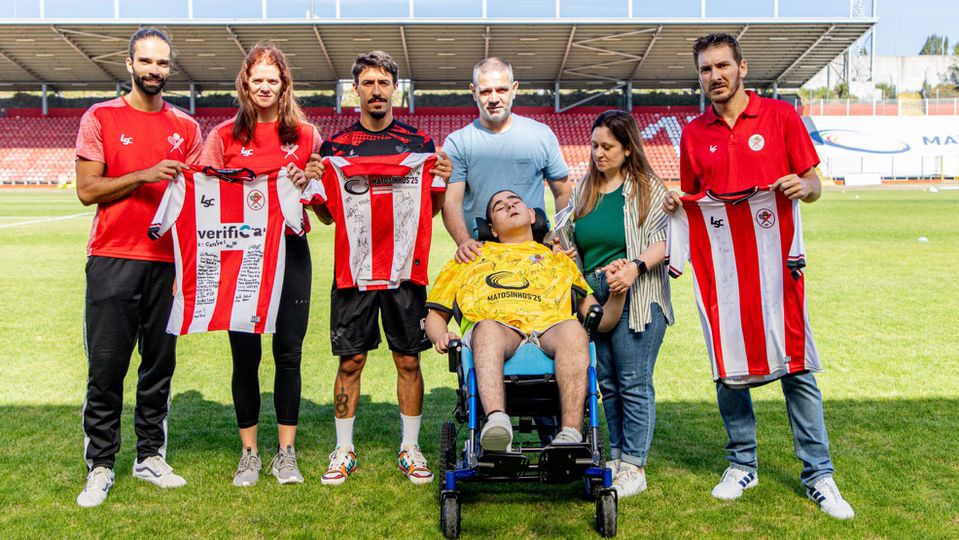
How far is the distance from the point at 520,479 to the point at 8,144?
49849 millimetres

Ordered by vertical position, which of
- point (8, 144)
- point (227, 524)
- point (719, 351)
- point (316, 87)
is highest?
point (316, 87)

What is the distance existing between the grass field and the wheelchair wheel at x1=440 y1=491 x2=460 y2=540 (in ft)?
0.29

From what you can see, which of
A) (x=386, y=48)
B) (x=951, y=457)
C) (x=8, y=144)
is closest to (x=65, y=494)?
(x=951, y=457)

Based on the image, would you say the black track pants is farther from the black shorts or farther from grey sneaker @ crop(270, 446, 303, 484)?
the black shorts

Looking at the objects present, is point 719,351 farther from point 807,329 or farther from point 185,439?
point 185,439

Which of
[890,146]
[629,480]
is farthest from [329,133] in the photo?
[629,480]

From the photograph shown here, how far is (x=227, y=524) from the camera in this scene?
12.7 feet

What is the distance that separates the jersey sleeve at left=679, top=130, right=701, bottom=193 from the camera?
4.27 meters

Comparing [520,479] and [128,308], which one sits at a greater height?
[128,308]

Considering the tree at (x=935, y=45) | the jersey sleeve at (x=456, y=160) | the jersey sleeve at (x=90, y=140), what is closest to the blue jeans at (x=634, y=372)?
the jersey sleeve at (x=456, y=160)

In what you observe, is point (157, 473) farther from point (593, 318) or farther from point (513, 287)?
point (593, 318)

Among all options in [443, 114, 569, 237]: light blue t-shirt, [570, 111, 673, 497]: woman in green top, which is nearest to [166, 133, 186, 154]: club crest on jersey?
[443, 114, 569, 237]: light blue t-shirt

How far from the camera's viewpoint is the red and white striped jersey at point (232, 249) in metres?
4.37

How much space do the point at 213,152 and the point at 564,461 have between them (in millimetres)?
2343
